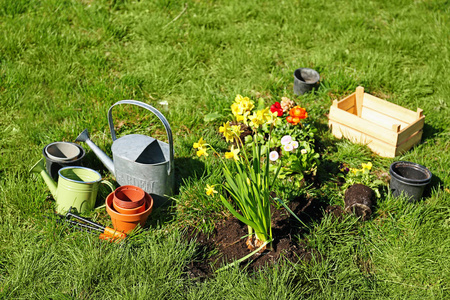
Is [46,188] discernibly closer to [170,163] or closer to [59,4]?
[170,163]

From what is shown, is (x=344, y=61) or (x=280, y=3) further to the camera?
(x=280, y=3)

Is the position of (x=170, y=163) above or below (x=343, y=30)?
above

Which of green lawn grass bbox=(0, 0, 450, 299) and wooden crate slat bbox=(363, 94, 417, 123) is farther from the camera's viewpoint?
wooden crate slat bbox=(363, 94, 417, 123)

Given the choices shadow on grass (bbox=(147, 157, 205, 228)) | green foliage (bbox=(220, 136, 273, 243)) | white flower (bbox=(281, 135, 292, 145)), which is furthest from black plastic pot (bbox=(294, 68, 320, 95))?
green foliage (bbox=(220, 136, 273, 243))

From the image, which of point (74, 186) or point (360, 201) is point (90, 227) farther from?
point (360, 201)

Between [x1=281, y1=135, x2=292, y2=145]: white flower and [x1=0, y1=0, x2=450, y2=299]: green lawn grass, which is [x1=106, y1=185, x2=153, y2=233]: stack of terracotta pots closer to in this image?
[x1=0, y1=0, x2=450, y2=299]: green lawn grass

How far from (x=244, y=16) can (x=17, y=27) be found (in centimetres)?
241

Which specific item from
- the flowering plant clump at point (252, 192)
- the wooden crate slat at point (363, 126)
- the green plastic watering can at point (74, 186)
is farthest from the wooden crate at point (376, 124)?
the green plastic watering can at point (74, 186)

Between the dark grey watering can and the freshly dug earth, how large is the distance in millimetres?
359

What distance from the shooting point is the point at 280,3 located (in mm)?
5812

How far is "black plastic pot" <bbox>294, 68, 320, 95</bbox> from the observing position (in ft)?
14.8

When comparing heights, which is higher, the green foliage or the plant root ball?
the green foliage

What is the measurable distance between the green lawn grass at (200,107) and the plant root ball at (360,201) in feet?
0.27

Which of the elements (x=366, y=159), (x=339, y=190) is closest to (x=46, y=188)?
(x=339, y=190)
